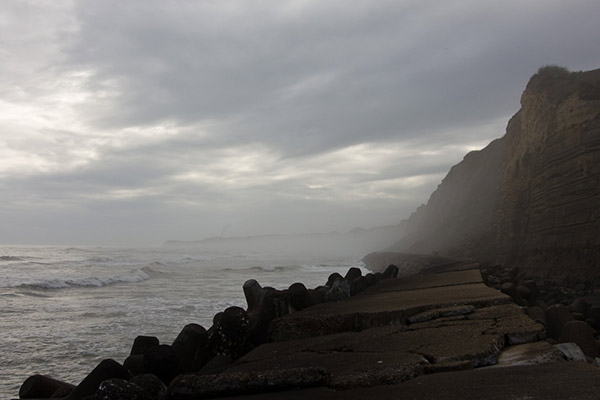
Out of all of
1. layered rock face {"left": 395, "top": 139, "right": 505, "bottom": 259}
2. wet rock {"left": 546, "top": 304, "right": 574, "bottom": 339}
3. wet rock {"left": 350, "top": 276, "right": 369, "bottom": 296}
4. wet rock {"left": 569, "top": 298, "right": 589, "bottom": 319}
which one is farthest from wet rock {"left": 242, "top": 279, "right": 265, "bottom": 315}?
layered rock face {"left": 395, "top": 139, "right": 505, "bottom": 259}

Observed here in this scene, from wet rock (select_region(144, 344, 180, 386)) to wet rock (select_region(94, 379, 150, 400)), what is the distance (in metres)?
1.74

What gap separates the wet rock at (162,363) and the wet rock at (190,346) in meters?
0.31

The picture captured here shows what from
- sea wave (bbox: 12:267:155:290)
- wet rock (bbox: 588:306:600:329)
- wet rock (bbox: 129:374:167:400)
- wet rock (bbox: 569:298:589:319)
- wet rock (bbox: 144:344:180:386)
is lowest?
wet rock (bbox: 588:306:600:329)

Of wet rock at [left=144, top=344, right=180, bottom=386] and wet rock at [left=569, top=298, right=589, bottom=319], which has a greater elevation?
wet rock at [left=144, top=344, right=180, bottom=386]

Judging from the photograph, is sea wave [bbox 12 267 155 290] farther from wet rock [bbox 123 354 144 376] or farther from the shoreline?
wet rock [bbox 123 354 144 376]

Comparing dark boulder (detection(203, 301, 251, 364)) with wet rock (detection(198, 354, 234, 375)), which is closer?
wet rock (detection(198, 354, 234, 375))

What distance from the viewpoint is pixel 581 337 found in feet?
18.8

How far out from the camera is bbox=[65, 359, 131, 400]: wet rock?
4555mm

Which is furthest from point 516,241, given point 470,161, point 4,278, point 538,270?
point 470,161

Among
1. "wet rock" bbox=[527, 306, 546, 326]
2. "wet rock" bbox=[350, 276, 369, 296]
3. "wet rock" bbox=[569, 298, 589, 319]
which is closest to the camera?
"wet rock" bbox=[527, 306, 546, 326]

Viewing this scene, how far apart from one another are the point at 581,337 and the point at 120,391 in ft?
17.0

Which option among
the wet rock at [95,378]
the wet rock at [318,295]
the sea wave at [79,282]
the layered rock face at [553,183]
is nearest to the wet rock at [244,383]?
the wet rock at [95,378]

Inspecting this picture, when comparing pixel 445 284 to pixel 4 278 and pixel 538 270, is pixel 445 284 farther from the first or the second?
pixel 4 278

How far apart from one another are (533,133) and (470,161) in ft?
125
